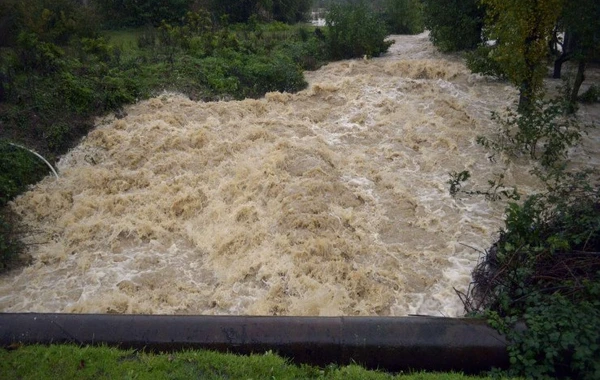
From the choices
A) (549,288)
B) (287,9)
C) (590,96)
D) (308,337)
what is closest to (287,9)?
(287,9)

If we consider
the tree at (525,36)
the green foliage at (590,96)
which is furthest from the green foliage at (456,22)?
the tree at (525,36)

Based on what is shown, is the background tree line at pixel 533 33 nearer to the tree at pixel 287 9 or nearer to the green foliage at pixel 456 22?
the green foliage at pixel 456 22

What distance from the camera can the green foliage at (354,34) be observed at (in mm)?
16906

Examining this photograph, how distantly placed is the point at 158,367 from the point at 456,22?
1466 cm

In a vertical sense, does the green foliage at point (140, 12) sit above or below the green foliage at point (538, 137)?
above

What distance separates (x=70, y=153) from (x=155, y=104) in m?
2.60

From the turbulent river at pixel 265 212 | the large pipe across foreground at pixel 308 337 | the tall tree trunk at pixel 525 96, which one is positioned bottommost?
the turbulent river at pixel 265 212

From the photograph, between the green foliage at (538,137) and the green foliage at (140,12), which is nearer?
the green foliage at (538,137)

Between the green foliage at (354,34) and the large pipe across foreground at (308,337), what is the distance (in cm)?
1334

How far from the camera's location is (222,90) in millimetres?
13523

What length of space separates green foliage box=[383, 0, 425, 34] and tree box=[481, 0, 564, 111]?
39.2ft

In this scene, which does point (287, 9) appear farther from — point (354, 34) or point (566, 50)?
point (566, 50)

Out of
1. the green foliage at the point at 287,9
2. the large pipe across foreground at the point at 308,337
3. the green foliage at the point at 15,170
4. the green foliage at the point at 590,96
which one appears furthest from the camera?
the green foliage at the point at 287,9

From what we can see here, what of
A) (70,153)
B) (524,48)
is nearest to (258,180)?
(70,153)
